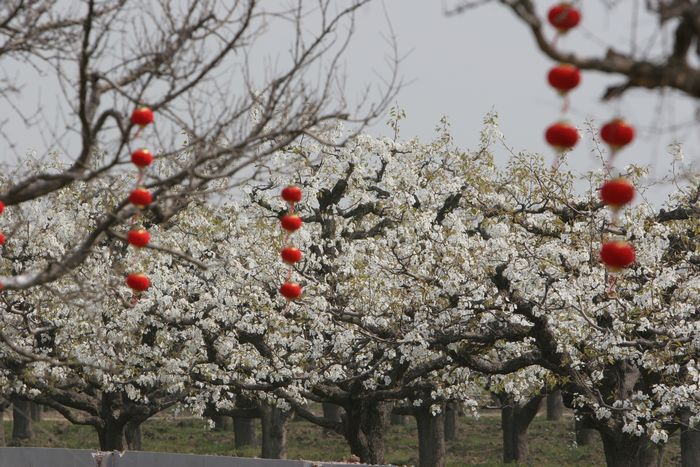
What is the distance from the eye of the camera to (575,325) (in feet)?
54.1

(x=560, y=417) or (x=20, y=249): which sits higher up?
(x=20, y=249)

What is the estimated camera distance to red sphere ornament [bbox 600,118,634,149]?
5027 mm

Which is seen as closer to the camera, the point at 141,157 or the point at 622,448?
the point at 141,157

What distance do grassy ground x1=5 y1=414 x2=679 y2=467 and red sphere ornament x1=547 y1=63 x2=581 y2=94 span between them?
88.6ft

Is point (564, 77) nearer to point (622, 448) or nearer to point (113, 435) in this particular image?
point (622, 448)

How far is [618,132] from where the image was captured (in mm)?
5023

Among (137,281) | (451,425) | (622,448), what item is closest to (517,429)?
(451,425)

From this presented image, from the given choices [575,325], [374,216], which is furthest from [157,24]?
[374,216]

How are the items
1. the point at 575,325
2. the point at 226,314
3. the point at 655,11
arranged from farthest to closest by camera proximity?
the point at 226,314, the point at 575,325, the point at 655,11

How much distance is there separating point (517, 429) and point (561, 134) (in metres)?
26.5

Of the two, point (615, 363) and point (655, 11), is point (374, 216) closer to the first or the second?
point (615, 363)

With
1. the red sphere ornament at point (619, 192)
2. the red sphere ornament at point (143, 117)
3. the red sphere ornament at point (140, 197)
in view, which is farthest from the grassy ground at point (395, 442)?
the red sphere ornament at point (619, 192)

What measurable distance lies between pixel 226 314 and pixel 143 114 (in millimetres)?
12307

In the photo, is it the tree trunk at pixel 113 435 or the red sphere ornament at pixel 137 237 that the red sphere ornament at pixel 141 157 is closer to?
the red sphere ornament at pixel 137 237
